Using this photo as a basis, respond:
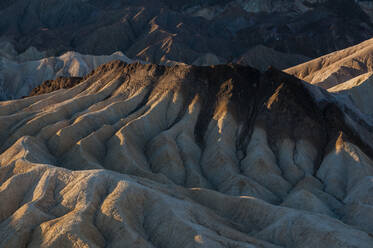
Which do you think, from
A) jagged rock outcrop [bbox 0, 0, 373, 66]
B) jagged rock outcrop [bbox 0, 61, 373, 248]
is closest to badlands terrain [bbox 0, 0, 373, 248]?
jagged rock outcrop [bbox 0, 61, 373, 248]

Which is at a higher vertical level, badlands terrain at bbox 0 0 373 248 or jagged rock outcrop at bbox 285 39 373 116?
badlands terrain at bbox 0 0 373 248

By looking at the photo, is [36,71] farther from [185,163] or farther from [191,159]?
[185,163]

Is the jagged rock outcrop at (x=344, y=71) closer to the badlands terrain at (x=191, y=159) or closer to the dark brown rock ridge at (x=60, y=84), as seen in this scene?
the badlands terrain at (x=191, y=159)

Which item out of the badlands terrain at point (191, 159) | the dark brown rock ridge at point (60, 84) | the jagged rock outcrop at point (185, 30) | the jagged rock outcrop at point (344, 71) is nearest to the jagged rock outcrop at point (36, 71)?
the jagged rock outcrop at point (185, 30)

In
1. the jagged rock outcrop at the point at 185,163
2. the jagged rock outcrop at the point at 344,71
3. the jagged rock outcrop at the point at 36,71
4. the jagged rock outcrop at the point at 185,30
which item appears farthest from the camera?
the jagged rock outcrop at the point at 185,30

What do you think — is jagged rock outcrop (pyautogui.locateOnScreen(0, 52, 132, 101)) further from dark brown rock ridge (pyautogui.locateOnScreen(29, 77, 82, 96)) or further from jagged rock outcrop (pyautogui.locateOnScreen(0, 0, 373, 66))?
dark brown rock ridge (pyautogui.locateOnScreen(29, 77, 82, 96))

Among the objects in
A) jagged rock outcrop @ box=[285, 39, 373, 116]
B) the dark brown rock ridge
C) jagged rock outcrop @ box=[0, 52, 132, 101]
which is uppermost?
the dark brown rock ridge
